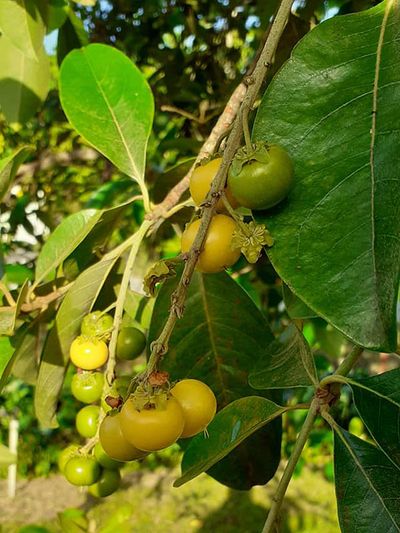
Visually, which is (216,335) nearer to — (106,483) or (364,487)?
(106,483)

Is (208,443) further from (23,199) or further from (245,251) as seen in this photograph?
(23,199)

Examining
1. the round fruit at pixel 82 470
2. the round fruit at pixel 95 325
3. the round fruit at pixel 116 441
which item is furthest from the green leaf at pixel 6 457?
the round fruit at pixel 116 441

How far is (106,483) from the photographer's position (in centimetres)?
111

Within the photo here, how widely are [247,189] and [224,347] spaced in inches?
23.7

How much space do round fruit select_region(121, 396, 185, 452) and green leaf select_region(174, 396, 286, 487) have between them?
17 centimetres

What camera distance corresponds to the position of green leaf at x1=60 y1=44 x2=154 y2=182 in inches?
46.4

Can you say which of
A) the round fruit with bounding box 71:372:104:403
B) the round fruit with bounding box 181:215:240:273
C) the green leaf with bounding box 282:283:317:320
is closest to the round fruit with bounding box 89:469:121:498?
the round fruit with bounding box 71:372:104:403

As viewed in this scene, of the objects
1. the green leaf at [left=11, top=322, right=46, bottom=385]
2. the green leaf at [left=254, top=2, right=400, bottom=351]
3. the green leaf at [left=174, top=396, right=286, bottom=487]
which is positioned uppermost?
the green leaf at [left=254, top=2, right=400, bottom=351]

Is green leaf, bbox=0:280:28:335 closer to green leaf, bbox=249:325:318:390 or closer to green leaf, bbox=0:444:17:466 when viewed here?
green leaf, bbox=0:444:17:466

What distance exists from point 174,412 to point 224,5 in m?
2.08

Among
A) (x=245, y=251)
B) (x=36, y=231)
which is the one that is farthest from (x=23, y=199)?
(x=245, y=251)

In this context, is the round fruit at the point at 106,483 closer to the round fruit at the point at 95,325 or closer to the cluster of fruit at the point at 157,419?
the round fruit at the point at 95,325

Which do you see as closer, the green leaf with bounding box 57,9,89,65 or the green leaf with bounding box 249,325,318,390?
the green leaf with bounding box 249,325,318,390

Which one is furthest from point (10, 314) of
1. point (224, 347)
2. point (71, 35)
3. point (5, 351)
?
point (71, 35)
